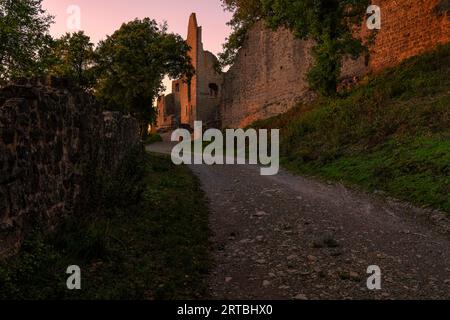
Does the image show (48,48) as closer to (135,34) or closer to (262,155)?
(135,34)

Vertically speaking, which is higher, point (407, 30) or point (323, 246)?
point (407, 30)

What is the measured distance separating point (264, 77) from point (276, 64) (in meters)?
2.06

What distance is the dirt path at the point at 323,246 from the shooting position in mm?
5234

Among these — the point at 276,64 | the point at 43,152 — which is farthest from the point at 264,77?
the point at 43,152

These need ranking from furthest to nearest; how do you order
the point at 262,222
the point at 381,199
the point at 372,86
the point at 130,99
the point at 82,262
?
the point at 130,99 < the point at 372,86 < the point at 381,199 < the point at 262,222 < the point at 82,262

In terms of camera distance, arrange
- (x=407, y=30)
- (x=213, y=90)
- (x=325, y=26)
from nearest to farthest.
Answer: (x=325, y=26) → (x=407, y=30) → (x=213, y=90)

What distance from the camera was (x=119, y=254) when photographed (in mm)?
5871

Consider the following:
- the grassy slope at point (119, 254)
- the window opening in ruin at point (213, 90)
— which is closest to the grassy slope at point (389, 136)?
the grassy slope at point (119, 254)

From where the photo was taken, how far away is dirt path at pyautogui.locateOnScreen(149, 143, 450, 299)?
17.2ft

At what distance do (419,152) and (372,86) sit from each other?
35.9 feet

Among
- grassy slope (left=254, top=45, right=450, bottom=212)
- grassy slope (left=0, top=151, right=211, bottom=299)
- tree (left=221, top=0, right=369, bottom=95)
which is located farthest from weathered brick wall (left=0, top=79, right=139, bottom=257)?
tree (left=221, top=0, right=369, bottom=95)

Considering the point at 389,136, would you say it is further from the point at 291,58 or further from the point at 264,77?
the point at 264,77

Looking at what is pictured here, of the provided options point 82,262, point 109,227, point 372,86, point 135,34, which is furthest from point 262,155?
point 135,34

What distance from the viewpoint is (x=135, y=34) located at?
34.1 metres
